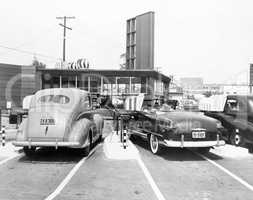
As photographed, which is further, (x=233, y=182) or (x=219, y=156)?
(x=219, y=156)

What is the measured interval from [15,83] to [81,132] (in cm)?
2706

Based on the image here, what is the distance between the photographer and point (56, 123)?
7.88 meters

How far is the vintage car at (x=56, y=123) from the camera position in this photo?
775 centimetres

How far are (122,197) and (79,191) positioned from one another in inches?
33.3

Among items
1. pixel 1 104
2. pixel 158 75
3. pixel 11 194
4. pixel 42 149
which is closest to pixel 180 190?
pixel 11 194

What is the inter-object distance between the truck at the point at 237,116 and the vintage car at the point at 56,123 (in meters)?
4.80

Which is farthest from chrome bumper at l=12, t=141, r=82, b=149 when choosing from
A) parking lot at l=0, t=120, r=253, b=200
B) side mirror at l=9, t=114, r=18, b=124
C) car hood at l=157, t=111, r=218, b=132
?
side mirror at l=9, t=114, r=18, b=124

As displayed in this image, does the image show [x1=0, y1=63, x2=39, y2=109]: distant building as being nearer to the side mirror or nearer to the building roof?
the building roof

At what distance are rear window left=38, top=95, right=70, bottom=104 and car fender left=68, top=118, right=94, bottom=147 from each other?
760mm

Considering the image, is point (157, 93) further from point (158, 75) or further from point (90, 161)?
point (90, 161)

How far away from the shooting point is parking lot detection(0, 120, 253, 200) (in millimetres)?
5250

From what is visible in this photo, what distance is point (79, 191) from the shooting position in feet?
17.6

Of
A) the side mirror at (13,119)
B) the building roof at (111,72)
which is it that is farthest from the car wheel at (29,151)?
the building roof at (111,72)

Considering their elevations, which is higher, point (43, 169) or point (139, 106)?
point (139, 106)
